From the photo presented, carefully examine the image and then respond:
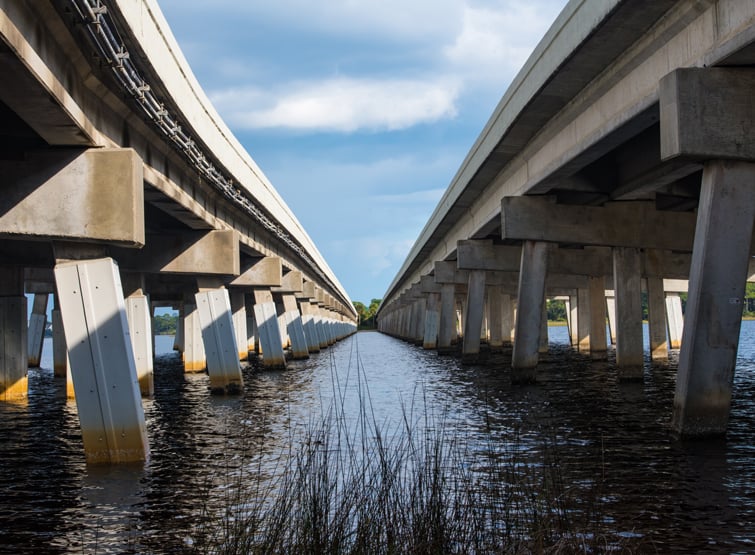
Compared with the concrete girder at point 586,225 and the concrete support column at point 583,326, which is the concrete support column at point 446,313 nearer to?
the concrete support column at point 583,326

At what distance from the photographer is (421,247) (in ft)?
173

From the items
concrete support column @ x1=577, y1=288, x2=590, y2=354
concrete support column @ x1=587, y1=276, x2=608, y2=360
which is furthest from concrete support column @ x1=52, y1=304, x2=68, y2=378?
concrete support column @ x1=577, y1=288, x2=590, y2=354

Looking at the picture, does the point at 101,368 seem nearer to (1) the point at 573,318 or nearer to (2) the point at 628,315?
(2) the point at 628,315

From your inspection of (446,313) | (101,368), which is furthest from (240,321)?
(101,368)

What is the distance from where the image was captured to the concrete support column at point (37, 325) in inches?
1805

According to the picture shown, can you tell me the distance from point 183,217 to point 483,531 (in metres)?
16.7

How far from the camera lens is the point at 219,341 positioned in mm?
24625

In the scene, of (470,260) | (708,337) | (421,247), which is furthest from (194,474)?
(421,247)

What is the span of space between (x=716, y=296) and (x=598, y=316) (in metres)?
24.8

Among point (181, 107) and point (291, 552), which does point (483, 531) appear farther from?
point (181, 107)

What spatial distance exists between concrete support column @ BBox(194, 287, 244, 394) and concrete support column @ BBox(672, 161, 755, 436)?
14.7m

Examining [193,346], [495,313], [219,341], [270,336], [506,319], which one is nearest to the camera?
[219,341]

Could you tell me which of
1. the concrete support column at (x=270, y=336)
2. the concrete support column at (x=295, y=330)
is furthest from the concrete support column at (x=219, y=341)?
the concrete support column at (x=295, y=330)

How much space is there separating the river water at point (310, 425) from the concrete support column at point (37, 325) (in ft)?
72.4
